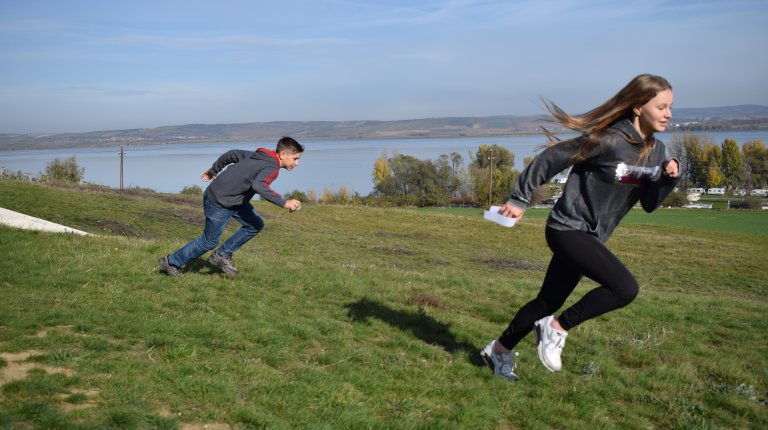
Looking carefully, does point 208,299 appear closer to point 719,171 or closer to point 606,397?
point 606,397

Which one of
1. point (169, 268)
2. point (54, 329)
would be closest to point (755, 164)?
point (169, 268)

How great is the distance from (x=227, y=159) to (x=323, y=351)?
3900 mm

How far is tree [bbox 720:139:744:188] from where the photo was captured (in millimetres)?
133875

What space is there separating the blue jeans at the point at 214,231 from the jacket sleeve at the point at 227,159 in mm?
444

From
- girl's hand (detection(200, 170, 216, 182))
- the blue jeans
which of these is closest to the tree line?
the blue jeans

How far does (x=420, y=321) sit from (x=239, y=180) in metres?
3.08

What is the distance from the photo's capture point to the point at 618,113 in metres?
5.27

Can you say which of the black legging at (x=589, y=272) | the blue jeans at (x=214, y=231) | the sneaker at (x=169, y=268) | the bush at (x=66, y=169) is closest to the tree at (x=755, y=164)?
the bush at (x=66, y=169)

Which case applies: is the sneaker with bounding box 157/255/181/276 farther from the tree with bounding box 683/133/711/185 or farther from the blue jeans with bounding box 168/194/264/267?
the tree with bounding box 683/133/711/185

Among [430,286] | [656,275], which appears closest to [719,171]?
[656,275]

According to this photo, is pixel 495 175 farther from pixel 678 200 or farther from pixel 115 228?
pixel 115 228

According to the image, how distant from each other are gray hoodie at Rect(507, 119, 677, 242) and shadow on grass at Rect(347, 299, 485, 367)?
1.85 meters

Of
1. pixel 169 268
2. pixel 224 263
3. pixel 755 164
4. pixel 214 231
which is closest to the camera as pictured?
pixel 214 231

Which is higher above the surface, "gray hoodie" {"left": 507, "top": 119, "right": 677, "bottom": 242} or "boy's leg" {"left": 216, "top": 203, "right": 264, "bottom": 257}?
"gray hoodie" {"left": 507, "top": 119, "right": 677, "bottom": 242}
